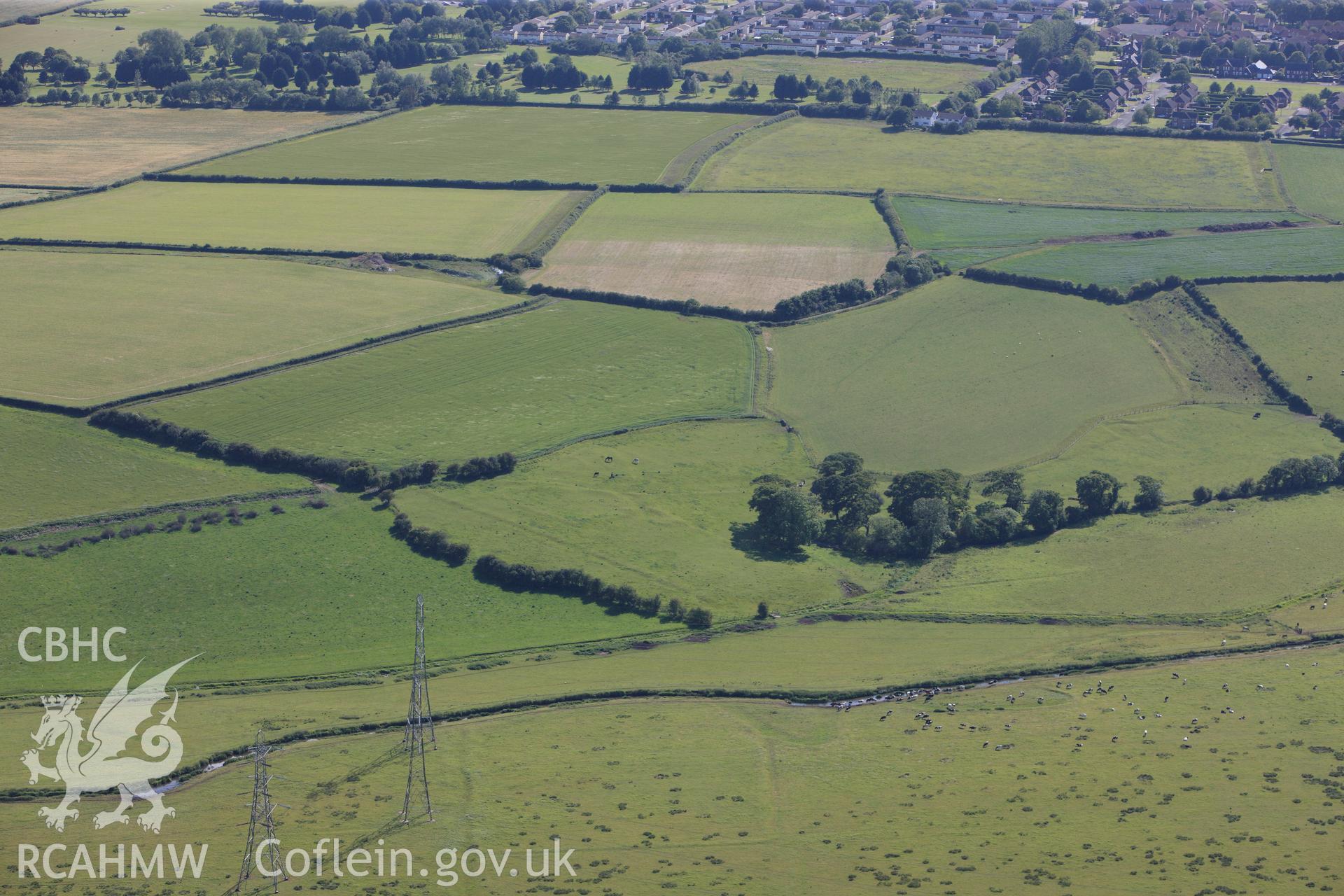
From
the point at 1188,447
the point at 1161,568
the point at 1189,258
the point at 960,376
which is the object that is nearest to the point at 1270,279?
the point at 1189,258

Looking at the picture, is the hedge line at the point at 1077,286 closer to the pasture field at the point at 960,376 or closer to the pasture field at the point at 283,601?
the pasture field at the point at 960,376

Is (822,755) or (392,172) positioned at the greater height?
(392,172)

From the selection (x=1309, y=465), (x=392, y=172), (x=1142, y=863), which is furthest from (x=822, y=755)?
(x=392, y=172)

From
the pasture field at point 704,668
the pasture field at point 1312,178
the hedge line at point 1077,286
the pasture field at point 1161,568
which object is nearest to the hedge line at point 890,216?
the hedge line at point 1077,286

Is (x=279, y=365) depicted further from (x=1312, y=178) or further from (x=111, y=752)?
(x=1312, y=178)

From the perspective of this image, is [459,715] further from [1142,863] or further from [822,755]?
[1142,863]

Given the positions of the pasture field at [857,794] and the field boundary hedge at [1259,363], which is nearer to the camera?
the pasture field at [857,794]
